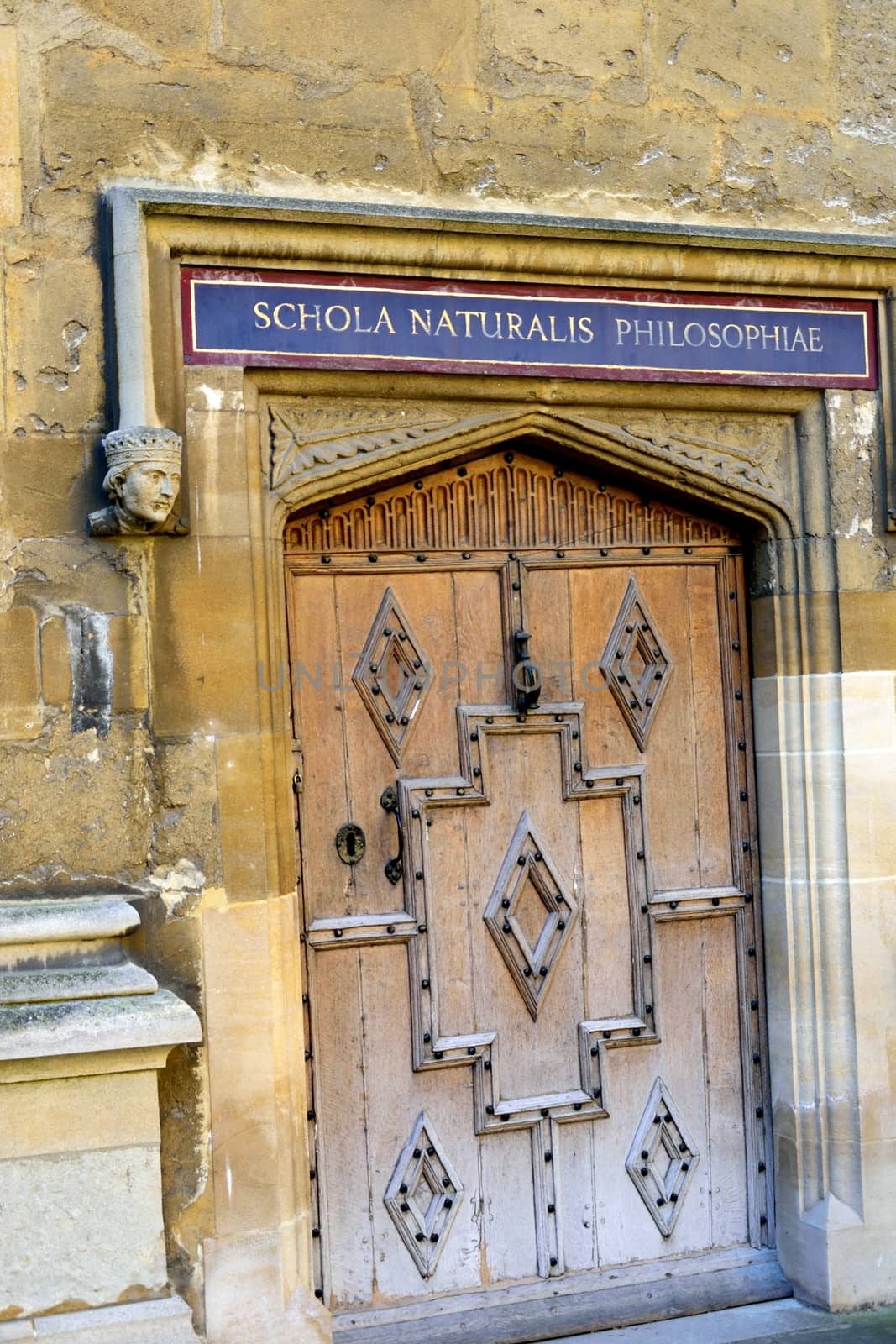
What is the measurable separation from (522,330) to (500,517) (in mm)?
556

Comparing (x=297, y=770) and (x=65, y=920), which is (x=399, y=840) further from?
(x=65, y=920)

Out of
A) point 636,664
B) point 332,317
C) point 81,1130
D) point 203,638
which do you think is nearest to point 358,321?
point 332,317

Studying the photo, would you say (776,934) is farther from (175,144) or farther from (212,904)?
(175,144)

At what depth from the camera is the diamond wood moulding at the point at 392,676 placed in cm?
424

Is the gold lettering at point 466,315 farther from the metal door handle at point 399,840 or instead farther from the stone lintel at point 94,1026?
the stone lintel at point 94,1026

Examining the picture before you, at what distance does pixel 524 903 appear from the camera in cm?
439

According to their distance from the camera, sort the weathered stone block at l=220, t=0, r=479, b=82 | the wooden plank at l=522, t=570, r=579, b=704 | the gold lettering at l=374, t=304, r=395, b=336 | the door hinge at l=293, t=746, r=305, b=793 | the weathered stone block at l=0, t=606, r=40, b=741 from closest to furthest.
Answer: the weathered stone block at l=0, t=606, r=40, b=741
the weathered stone block at l=220, t=0, r=479, b=82
the gold lettering at l=374, t=304, r=395, b=336
the door hinge at l=293, t=746, r=305, b=793
the wooden plank at l=522, t=570, r=579, b=704

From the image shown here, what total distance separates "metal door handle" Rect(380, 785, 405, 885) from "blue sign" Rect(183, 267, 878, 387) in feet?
3.95

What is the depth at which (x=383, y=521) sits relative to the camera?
4277mm

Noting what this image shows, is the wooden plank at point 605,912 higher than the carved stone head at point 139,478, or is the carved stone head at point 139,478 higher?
the carved stone head at point 139,478

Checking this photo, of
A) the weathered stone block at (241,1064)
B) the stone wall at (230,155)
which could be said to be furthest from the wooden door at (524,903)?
the stone wall at (230,155)

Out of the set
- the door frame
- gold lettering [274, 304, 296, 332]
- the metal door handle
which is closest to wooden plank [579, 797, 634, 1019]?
the door frame

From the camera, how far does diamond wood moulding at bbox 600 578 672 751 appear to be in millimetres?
4492

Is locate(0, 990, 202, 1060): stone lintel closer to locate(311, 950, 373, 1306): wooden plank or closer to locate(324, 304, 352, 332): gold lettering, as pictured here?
locate(311, 950, 373, 1306): wooden plank
